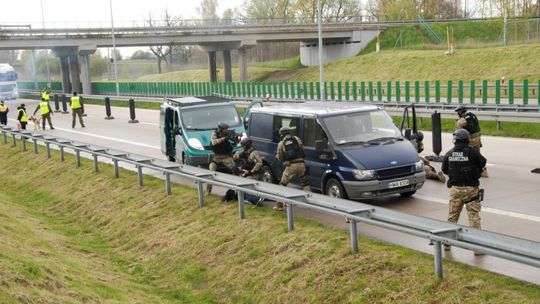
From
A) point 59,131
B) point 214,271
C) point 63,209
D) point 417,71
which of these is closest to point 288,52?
point 417,71

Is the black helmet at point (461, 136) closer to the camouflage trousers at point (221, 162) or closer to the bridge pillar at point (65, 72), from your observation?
the camouflage trousers at point (221, 162)

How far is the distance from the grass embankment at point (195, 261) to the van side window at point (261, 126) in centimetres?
196

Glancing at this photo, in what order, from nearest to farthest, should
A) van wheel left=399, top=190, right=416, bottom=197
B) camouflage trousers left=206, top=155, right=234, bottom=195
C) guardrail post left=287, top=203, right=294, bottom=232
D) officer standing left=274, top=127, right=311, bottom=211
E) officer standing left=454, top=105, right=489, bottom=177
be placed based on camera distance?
guardrail post left=287, top=203, right=294, bottom=232 → officer standing left=274, top=127, right=311, bottom=211 → van wheel left=399, top=190, right=416, bottom=197 → camouflage trousers left=206, top=155, right=234, bottom=195 → officer standing left=454, top=105, right=489, bottom=177

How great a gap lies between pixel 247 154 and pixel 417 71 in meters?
40.7

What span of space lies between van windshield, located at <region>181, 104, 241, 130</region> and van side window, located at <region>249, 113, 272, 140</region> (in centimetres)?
227

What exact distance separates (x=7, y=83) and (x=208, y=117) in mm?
48792

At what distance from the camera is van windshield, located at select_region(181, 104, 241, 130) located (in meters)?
17.0

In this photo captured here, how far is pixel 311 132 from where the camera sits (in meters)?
13.0

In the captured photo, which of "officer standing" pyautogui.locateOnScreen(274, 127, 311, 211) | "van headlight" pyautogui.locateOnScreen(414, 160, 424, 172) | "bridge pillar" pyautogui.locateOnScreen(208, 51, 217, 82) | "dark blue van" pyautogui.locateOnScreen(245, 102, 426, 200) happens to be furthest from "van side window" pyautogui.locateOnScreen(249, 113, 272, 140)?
"bridge pillar" pyautogui.locateOnScreen(208, 51, 217, 82)

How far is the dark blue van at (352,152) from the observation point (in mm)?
11812

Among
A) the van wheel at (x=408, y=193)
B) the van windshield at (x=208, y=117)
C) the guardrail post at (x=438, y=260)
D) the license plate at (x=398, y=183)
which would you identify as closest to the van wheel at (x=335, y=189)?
the license plate at (x=398, y=183)

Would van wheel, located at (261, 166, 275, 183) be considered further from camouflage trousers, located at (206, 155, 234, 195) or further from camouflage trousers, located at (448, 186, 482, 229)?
camouflage trousers, located at (448, 186, 482, 229)

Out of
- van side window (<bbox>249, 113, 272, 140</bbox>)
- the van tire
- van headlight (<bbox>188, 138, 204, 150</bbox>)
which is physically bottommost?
the van tire

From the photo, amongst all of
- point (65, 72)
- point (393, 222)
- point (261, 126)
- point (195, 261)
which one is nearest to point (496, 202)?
point (393, 222)
